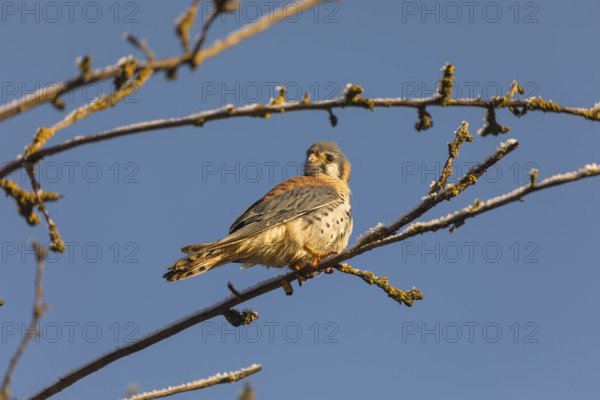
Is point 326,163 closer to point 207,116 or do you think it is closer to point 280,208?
point 280,208

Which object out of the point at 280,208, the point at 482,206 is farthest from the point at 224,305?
the point at 280,208

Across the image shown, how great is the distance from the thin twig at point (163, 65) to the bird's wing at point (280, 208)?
3.70 m

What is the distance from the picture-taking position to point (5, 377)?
141 cm

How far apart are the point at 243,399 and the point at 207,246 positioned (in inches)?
127

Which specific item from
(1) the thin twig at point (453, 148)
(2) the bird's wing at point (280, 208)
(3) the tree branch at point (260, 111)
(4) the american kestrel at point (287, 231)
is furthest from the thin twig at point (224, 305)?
(2) the bird's wing at point (280, 208)

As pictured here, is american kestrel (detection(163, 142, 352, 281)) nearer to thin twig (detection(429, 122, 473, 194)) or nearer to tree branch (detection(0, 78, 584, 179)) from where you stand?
thin twig (detection(429, 122, 473, 194))

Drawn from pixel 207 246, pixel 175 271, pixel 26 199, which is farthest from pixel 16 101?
pixel 207 246

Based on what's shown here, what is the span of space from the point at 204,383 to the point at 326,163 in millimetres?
5283

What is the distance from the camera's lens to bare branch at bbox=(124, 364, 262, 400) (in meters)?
2.16

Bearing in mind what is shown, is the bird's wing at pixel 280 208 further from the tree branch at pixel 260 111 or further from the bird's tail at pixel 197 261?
the tree branch at pixel 260 111

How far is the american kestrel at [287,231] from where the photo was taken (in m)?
5.32

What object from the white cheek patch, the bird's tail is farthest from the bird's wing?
the white cheek patch

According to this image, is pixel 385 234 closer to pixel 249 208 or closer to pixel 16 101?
pixel 16 101

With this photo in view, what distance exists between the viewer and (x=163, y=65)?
147 centimetres
